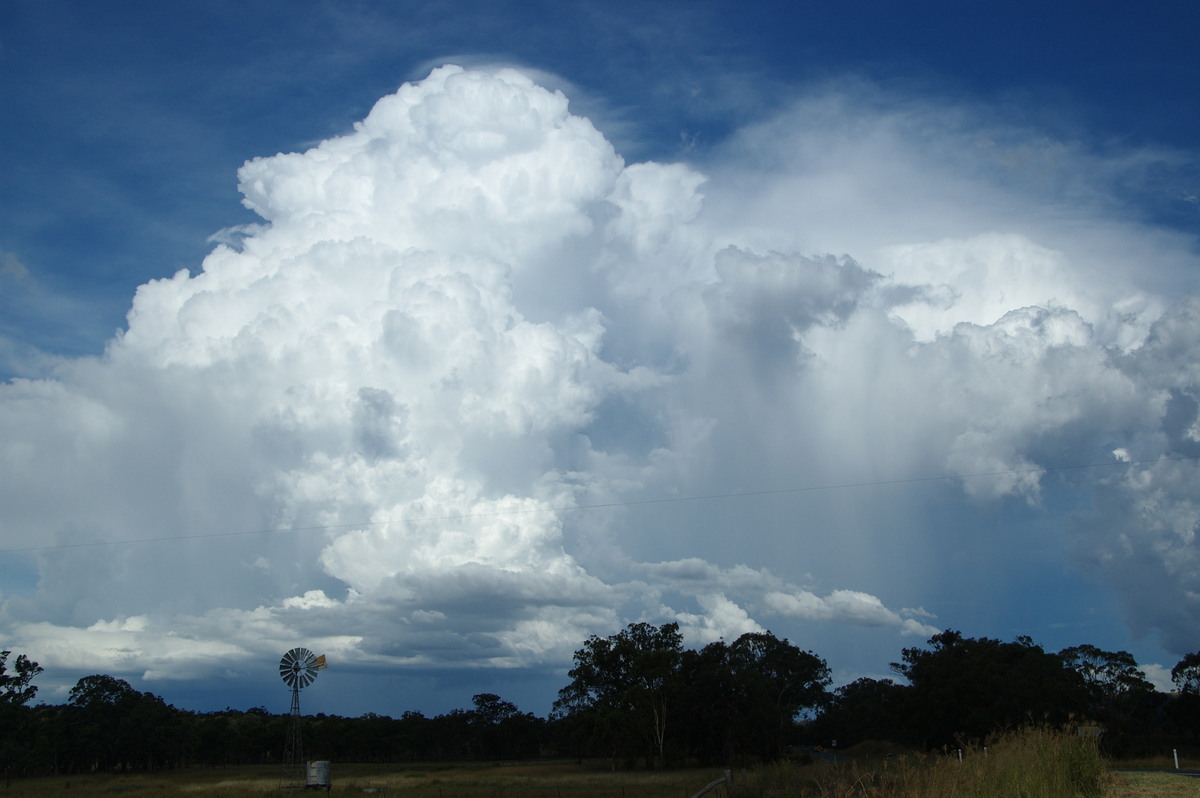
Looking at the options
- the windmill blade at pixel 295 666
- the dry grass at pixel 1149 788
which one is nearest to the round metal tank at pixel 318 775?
the windmill blade at pixel 295 666

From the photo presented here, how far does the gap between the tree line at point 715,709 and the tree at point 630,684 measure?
15 centimetres

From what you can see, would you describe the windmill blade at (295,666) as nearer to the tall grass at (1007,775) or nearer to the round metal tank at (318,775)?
the round metal tank at (318,775)

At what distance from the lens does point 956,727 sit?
70.5 m

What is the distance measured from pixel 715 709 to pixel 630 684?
1305 cm

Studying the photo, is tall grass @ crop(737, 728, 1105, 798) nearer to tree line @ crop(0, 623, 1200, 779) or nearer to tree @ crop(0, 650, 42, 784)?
tree line @ crop(0, 623, 1200, 779)

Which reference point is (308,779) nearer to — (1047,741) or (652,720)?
(652,720)

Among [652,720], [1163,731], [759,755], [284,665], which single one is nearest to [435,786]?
[284,665]

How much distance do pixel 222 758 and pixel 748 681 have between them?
8940 centimetres

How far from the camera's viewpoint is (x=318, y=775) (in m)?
58.6

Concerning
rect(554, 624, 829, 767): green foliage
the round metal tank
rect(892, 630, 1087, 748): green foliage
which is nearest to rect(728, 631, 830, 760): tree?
rect(554, 624, 829, 767): green foliage

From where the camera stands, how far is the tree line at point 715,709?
71312 millimetres

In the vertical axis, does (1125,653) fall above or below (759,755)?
above

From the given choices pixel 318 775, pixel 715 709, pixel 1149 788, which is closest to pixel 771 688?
pixel 715 709

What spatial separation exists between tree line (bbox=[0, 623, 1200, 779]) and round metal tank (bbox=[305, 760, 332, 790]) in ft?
103
